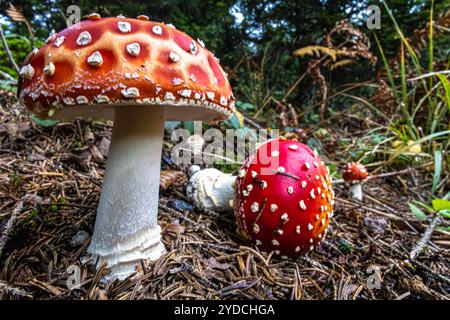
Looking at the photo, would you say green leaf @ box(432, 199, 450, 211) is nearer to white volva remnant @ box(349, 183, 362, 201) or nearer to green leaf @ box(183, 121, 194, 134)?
white volva remnant @ box(349, 183, 362, 201)

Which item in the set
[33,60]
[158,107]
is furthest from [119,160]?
[33,60]

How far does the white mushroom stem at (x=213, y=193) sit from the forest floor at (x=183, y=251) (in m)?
0.07

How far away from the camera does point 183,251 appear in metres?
1.55

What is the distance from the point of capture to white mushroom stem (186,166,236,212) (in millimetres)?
2020

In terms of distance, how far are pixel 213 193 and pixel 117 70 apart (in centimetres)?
118

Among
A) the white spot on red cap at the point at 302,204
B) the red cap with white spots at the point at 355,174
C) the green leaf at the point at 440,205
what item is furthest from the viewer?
the red cap with white spots at the point at 355,174

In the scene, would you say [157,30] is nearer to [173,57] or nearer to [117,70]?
[173,57]

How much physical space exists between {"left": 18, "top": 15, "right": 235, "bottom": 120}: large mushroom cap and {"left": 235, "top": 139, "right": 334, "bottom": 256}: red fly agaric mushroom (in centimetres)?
57

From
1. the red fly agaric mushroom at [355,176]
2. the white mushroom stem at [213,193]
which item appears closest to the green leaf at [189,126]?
the white mushroom stem at [213,193]

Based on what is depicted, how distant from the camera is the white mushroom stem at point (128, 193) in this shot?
4.53 feet

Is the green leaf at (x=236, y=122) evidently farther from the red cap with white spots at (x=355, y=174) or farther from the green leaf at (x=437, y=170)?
the green leaf at (x=437, y=170)

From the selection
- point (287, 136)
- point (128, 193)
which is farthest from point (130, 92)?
point (287, 136)

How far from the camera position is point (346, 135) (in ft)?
15.9
